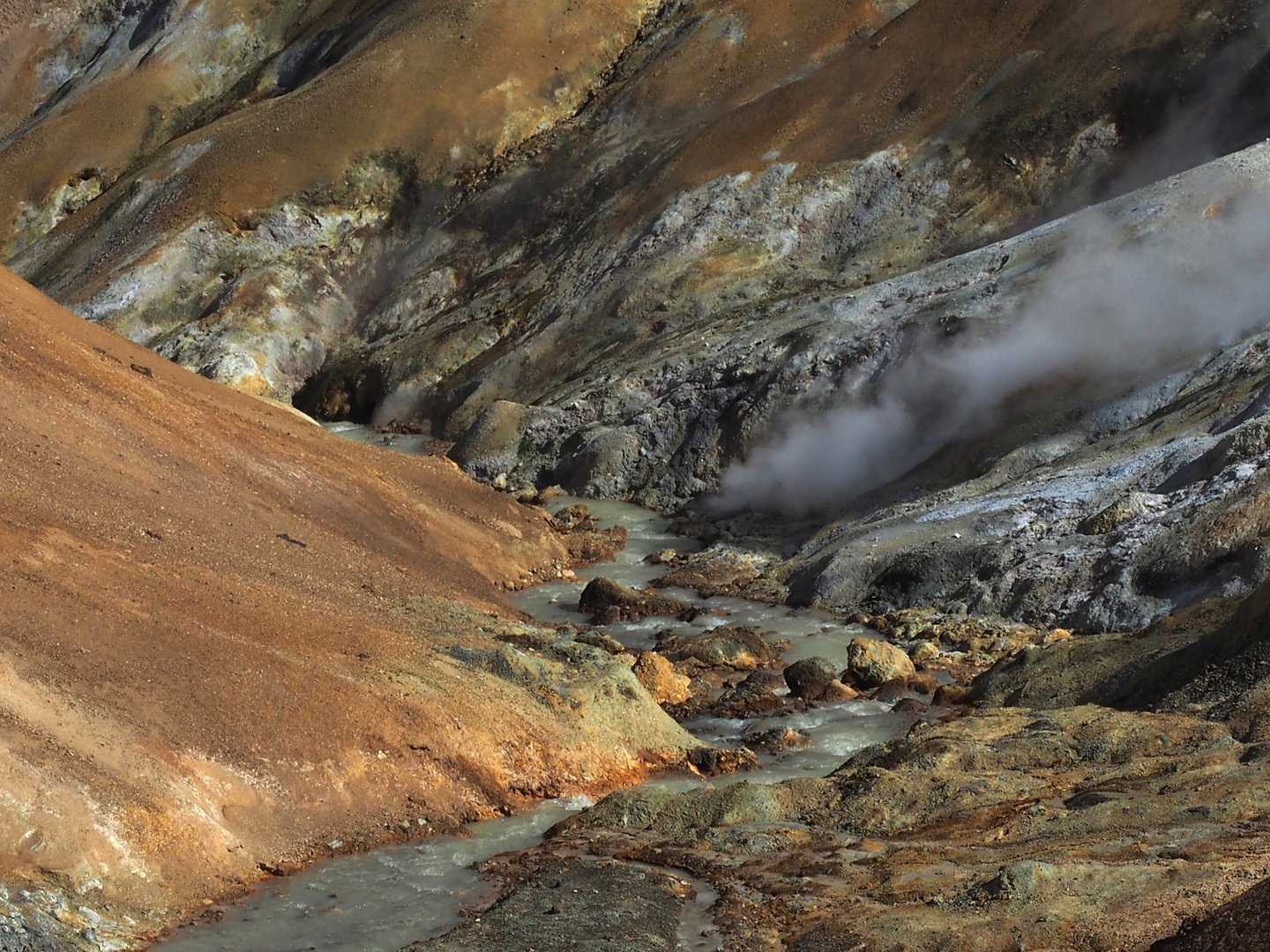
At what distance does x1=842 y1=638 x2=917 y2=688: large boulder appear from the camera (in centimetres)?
2055

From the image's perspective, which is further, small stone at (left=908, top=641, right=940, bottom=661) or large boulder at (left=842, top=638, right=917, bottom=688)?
small stone at (left=908, top=641, right=940, bottom=661)

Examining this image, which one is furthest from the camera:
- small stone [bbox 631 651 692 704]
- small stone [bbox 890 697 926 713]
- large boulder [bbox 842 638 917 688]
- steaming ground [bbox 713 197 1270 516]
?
steaming ground [bbox 713 197 1270 516]

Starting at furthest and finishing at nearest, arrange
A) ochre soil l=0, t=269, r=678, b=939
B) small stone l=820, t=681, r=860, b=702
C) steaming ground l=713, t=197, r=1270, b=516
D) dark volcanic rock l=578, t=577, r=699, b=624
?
steaming ground l=713, t=197, r=1270, b=516 < dark volcanic rock l=578, t=577, r=699, b=624 < small stone l=820, t=681, r=860, b=702 < ochre soil l=0, t=269, r=678, b=939

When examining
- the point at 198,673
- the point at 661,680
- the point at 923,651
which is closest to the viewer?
the point at 198,673

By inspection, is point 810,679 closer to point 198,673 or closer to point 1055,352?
point 198,673

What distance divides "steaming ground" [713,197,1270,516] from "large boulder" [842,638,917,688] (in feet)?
30.2

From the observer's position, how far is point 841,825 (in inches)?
546

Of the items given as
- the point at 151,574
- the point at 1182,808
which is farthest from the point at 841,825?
the point at 151,574

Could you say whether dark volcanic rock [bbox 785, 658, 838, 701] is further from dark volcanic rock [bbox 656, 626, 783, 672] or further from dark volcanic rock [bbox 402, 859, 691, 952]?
dark volcanic rock [bbox 402, 859, 691, 952]

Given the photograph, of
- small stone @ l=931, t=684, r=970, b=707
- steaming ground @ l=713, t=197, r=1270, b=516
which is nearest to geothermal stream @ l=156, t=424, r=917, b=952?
small stone @ l=931, t=684, r=970, b=707

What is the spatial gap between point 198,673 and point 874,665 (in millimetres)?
9046

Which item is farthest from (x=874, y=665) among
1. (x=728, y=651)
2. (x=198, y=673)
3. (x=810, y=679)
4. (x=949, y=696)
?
(x=198, y=673)

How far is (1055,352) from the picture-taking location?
29172 mm

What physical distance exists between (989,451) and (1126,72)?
1686 centimetres
